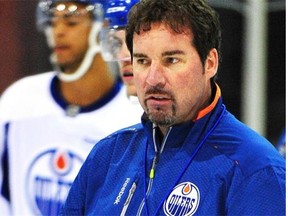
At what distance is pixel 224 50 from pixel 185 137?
5.97 feet

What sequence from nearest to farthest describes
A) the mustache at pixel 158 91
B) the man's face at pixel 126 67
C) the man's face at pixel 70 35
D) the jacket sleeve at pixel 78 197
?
the mustache at pixel 158 91 → the jacket sleeve at pixel 78 197 → the man's face at pixel 126 67 → the man's face at pixel 70 35

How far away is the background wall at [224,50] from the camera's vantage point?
375cm

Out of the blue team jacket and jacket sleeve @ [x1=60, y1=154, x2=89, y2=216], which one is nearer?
the blue team jacket

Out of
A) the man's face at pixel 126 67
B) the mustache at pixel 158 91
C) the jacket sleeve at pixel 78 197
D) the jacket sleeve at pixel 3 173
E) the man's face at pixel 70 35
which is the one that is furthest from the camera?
the jacket sleeve at pixel 3 173

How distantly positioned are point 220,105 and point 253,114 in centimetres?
180

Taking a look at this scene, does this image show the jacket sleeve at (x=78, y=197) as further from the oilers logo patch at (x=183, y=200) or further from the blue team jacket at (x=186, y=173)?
the oilers logo patch at (x=183, y=200)

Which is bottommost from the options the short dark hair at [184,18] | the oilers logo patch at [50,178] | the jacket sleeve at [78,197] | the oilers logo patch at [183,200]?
the oilers logo patch at [50,178]

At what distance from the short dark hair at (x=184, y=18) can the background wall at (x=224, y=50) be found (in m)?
1.70

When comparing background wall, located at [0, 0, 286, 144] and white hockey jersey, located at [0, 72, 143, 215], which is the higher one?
background wall, located at [0, 0, 286, 144]

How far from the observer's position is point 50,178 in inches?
149

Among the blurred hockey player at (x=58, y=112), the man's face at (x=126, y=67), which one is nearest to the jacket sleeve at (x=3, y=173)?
the blurred hockey player at (x=58, y=112)

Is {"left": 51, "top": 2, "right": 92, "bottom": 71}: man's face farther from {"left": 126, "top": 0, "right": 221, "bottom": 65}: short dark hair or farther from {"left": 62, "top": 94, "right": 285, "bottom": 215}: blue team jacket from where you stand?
{"left": 126, "top": 0, "right": 221, "bottom": 65}: short dark hair

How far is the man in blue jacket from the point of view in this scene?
189cm

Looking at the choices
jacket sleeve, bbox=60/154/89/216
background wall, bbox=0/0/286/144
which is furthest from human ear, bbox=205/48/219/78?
background wall, bbox=0/0/286/144
